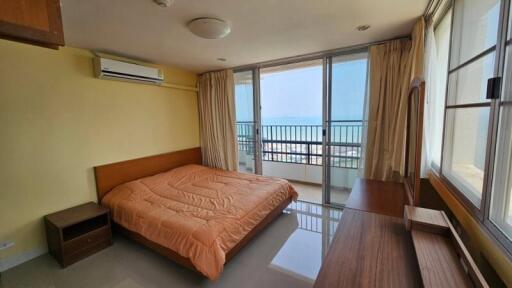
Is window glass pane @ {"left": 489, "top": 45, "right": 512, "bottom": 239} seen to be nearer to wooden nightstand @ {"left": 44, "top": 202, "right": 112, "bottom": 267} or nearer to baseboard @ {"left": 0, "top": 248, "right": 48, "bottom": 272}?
wooden nightstand @ {"left": 44, "top": 202, "right": 112, "bottom": 267}

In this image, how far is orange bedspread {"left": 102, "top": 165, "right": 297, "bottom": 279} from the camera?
1854 millimetres

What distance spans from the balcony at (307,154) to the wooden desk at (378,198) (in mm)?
752

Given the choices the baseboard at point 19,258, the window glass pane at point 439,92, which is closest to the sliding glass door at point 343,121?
the window glass pane at point 439,92

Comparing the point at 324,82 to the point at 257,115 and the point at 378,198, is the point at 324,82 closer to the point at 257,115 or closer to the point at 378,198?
the point at 257,115

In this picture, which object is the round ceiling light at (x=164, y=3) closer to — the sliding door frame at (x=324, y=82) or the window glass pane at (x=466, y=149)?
the sliding door frame at (x=324, y=82)

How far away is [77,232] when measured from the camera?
2.37 m

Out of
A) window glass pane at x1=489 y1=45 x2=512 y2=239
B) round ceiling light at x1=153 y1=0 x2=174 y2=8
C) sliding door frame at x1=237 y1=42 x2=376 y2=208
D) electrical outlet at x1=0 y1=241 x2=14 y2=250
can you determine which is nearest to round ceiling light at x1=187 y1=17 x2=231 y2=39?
round ceiling light at x1=153 y1=0 x2=174 y2=8

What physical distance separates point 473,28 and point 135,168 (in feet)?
12.7

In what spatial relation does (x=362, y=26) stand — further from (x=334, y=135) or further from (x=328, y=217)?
(x=328, y=217)

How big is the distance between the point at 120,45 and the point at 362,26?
2769mm

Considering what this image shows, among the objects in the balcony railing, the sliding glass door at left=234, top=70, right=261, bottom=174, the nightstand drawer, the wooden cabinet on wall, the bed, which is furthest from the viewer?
the sliding glass door at left=234, top=70, right=261, bottom=174

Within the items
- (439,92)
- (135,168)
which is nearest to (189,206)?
(135,168)

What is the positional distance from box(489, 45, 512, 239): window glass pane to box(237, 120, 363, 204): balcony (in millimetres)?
1987

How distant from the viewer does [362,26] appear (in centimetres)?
223
